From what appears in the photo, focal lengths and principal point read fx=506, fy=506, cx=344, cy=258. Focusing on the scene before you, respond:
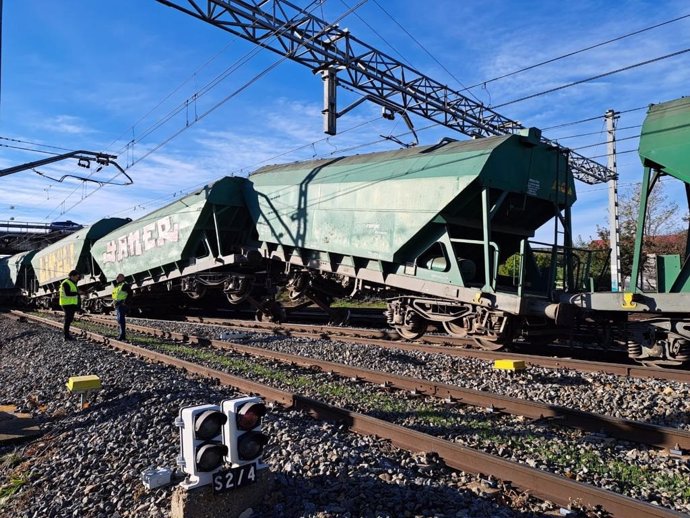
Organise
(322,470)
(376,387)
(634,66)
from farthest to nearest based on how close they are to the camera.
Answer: (634,66) → (376,387) → (322,470)

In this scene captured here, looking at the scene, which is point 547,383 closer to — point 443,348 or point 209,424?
point 443,348

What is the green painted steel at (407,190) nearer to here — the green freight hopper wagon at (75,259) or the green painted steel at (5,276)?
the green freight hopper wagon at (75,259)

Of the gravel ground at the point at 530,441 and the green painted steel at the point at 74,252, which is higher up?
the green painted steel at the point at 74,252

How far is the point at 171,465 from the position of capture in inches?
155

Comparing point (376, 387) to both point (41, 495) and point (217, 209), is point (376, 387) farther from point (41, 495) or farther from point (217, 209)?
point (217, 209)

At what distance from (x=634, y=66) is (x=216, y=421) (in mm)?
11652

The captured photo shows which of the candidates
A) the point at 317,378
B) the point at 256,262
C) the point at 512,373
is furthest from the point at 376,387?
the point at 256,262

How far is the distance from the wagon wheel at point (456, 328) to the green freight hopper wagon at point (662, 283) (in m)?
2.28

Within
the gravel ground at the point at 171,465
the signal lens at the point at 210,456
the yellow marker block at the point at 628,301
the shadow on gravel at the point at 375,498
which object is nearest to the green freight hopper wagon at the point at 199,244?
the gravel ground at the point at 171,465

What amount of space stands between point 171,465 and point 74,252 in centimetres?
1935

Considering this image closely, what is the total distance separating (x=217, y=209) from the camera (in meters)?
13.5

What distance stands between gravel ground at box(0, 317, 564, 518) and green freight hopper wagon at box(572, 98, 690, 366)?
16.7ft

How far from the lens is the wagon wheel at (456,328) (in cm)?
934

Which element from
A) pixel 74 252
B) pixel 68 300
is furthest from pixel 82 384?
pixel 74 252
